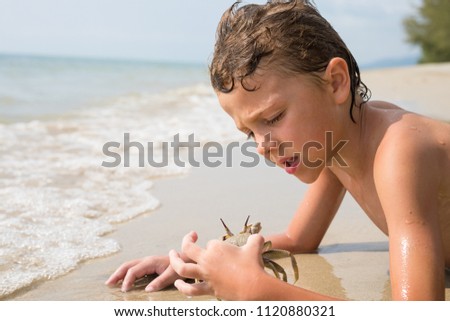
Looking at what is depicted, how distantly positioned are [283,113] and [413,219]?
0.61m

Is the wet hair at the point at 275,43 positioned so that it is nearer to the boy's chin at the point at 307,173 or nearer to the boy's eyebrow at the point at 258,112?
the boy's eyebrow at the point at 258,112

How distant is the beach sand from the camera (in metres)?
2.71

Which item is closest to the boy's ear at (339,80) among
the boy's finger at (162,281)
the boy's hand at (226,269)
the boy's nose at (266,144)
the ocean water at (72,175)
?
the boy's nose at (266,144)

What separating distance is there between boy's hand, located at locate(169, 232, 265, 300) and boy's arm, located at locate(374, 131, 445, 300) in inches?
18.1

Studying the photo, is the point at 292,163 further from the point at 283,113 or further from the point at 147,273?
the point at 147,273

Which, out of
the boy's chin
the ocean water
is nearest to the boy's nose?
the boy's chin

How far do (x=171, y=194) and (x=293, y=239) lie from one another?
1.43 metres

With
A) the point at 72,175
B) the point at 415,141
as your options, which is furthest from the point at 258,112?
the point at 72,175

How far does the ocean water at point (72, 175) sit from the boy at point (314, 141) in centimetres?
63

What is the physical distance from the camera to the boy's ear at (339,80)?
2379 millimetres

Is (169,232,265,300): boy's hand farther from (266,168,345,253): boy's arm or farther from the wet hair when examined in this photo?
(266,168,345,253): boy's arm

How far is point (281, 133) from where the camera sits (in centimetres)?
228

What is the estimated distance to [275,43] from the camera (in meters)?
2.33

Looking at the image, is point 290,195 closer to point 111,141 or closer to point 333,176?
point 333,176
